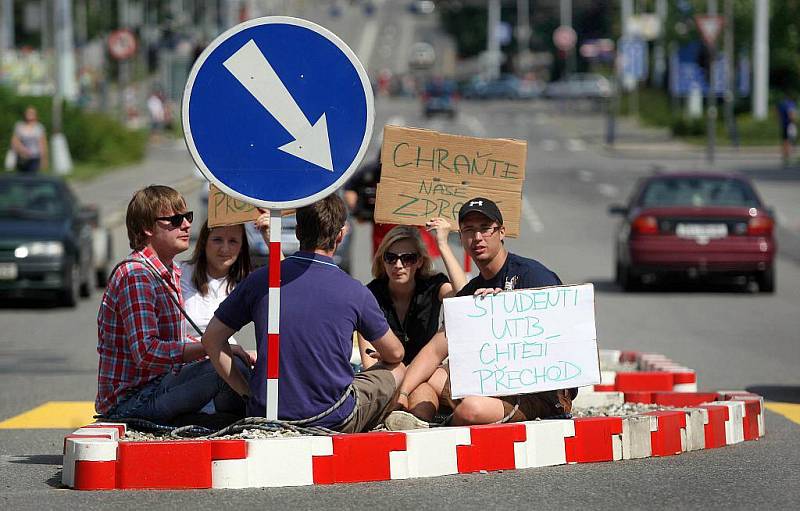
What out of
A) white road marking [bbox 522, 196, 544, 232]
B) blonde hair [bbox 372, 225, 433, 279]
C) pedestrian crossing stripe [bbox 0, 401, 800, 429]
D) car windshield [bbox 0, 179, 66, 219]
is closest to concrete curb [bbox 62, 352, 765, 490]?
blonde hair [bbox 372, 225, 433, 279]

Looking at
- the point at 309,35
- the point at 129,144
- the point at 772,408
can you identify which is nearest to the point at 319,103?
the point at 309,35

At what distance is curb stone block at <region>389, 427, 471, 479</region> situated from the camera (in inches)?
319

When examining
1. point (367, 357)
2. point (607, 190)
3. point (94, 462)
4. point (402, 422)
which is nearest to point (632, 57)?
point (607, 190)

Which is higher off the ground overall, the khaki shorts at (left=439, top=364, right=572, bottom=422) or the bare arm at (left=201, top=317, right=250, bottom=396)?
the bare arm at (left=201, top=317, right=250, bottom=396)

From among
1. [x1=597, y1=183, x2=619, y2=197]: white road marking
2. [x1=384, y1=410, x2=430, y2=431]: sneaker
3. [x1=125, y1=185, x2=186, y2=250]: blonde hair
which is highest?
[x1=597, y1=183, x2=619, y2=197]: white road marking

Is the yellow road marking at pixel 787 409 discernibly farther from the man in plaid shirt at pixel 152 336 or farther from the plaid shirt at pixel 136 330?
the plaid shirt at pixel 136 330

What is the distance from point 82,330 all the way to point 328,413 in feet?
33.9

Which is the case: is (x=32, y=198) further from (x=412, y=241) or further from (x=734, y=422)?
(x=734, y=422)

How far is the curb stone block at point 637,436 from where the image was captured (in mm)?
8758

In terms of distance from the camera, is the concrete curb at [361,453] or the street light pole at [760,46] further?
the street light pole at [760,46]

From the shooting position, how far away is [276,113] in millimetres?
8047

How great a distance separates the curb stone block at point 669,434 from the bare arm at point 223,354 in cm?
211

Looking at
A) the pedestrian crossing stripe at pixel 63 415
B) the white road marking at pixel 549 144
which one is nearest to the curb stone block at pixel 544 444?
the pedestrian crossing stripe at pixel 63 415

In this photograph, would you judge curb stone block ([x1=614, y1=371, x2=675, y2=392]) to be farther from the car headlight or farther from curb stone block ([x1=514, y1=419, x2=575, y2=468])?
the car headlight
